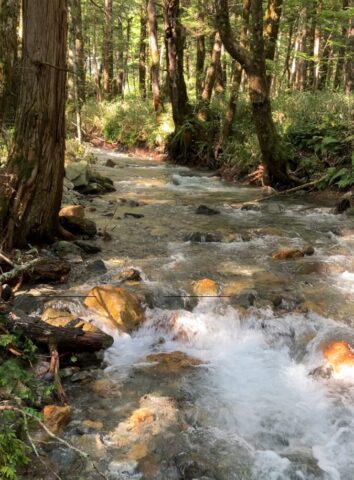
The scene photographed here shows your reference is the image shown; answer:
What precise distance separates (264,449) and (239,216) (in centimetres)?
741

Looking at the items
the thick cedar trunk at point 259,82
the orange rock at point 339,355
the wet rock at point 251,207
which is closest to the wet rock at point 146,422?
the orange rock at point 339,355

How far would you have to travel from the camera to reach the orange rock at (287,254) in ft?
26.7

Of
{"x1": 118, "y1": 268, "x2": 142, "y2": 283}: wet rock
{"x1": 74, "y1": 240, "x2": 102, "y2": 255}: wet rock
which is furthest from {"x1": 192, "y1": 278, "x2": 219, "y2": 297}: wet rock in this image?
{"x1": 74, "y1": 240, "x2": 102, "y2": 255}: wet rock

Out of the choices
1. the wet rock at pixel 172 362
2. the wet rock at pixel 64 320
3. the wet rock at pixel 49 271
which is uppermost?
the wet rock at pixel 49 271

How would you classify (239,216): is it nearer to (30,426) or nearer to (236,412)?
(236,412)

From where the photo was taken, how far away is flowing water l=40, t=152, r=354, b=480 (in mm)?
3779

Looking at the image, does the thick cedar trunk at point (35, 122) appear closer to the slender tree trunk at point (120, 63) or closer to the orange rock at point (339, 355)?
the orange rock at point (339, 355)

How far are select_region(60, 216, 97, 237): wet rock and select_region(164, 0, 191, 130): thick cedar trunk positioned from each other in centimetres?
1047

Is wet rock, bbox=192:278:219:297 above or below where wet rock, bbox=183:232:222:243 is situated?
below

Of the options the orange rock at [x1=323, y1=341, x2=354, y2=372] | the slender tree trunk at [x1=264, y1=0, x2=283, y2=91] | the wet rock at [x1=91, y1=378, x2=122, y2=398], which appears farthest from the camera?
the slender tree trunk at [x1=264, y1=0, x2=283, y2=91]

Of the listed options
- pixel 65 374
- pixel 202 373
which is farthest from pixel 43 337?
pixel 202 373

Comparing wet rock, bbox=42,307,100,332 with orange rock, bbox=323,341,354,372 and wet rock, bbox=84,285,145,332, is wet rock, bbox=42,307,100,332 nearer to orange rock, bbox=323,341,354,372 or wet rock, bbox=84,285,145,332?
wet rock, bbox=84,285,145,332

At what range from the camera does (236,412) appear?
14.4ft

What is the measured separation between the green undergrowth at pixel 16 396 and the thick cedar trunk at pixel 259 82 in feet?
31.7
